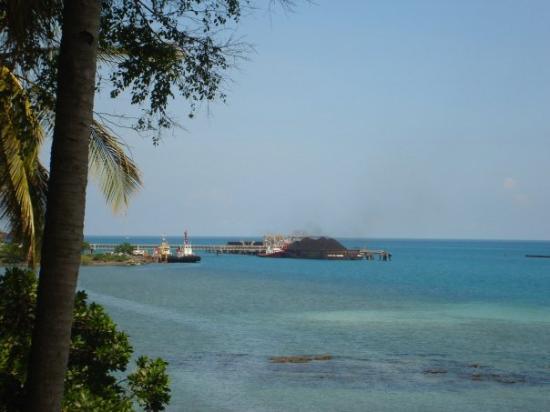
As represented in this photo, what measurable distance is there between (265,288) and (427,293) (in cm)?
1240

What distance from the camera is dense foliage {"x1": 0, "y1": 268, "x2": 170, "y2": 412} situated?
6.02 metres

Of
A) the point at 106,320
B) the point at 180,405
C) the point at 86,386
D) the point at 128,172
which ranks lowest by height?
the point at 180,405

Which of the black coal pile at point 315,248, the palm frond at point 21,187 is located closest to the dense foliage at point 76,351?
the palm frond at point 21,187

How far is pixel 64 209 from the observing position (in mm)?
3635

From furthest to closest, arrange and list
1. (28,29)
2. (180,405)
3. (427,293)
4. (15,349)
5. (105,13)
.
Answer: (427,293), (180,405), (15,349), (105,13), (28,29)

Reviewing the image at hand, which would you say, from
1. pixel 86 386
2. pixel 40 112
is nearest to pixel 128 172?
pixel 40 112

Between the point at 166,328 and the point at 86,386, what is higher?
the point at 86,386

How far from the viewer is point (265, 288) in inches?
2202

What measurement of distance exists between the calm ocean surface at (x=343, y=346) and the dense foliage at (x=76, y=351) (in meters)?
8.85

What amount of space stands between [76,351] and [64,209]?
11.8ft

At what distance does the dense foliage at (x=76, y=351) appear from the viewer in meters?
6.02

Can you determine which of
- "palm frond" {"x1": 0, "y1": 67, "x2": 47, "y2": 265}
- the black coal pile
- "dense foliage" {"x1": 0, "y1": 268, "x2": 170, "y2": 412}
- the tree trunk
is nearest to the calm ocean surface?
"palm frond" {"x1": 0, "y1": 67, "x2": 47, "y2": 265}

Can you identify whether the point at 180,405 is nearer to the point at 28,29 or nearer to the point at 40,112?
the point at 40,112

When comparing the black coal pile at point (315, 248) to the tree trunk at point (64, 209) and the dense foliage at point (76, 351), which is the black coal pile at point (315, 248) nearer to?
the dense foliage at point (76, 351)
